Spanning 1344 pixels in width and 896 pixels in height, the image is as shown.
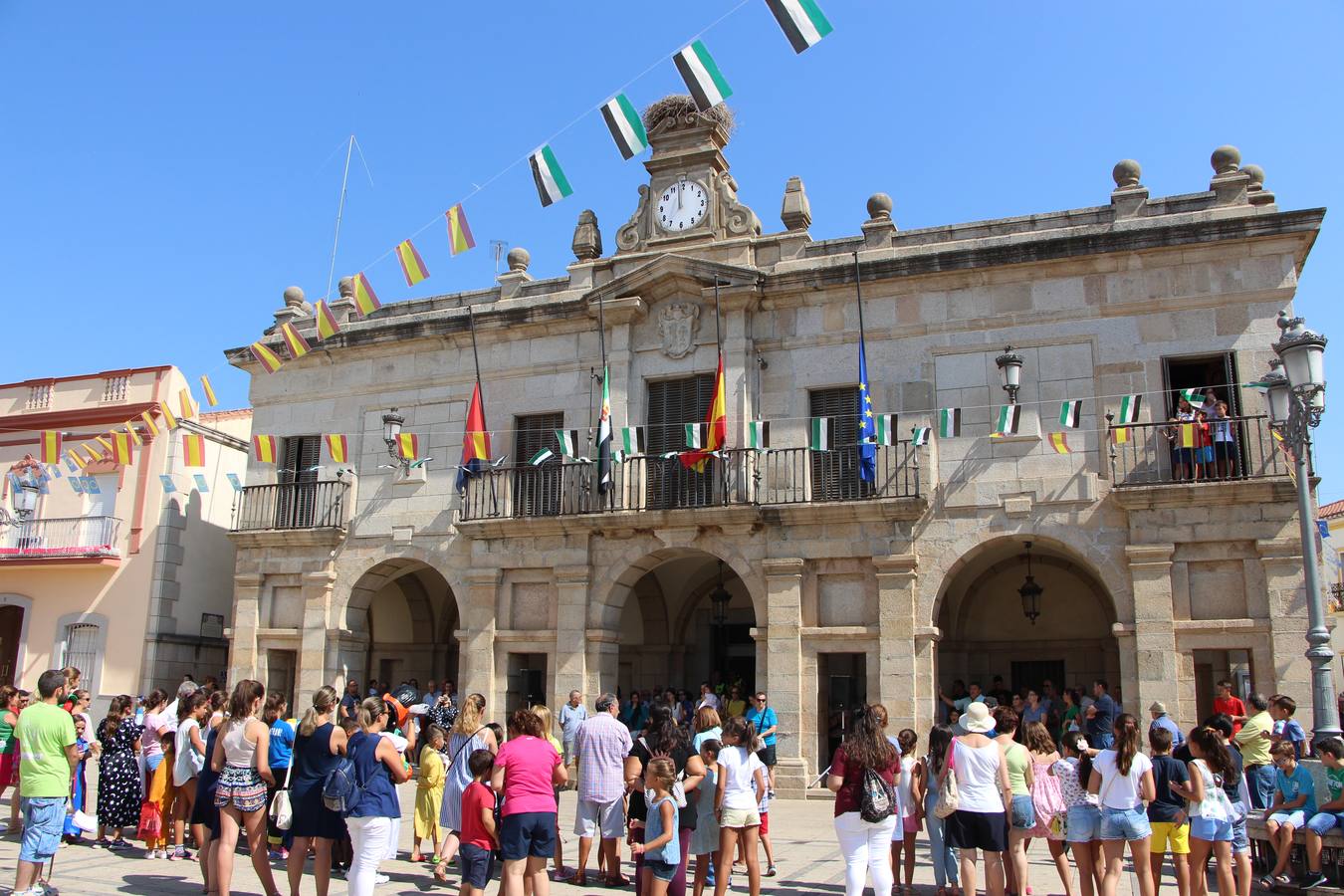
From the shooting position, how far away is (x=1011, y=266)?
16484 mm

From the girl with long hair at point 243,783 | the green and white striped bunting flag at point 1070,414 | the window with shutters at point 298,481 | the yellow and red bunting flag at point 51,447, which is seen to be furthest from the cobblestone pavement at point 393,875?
the yellow and red bunting flag at point 51,447

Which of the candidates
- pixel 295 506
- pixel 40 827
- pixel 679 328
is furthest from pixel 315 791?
pixel 295 506

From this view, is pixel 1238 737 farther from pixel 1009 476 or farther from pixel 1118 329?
pixel 1118 329

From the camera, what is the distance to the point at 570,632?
17766 mm

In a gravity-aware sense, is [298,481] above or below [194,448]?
below

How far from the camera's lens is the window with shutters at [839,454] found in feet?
54.6

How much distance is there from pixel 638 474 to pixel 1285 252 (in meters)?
9.39

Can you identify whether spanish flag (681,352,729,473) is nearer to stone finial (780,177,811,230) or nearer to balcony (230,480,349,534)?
stone finial (780,177,811,230)

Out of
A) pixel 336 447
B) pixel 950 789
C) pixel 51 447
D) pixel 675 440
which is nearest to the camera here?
pixel 950 789

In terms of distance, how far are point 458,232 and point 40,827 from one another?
368 inches

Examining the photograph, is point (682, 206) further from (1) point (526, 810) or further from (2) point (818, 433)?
(1) point (526, 810)

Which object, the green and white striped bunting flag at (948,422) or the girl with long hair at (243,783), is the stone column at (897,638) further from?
the girl with long hair at (243,783)

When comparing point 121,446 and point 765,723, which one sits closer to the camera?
point 765,723

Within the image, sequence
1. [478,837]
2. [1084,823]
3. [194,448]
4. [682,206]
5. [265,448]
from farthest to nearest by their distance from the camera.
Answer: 1. [194,448]
2. [265,448]
3. [682,206]
4. [1084,823]
5. [478,837]
